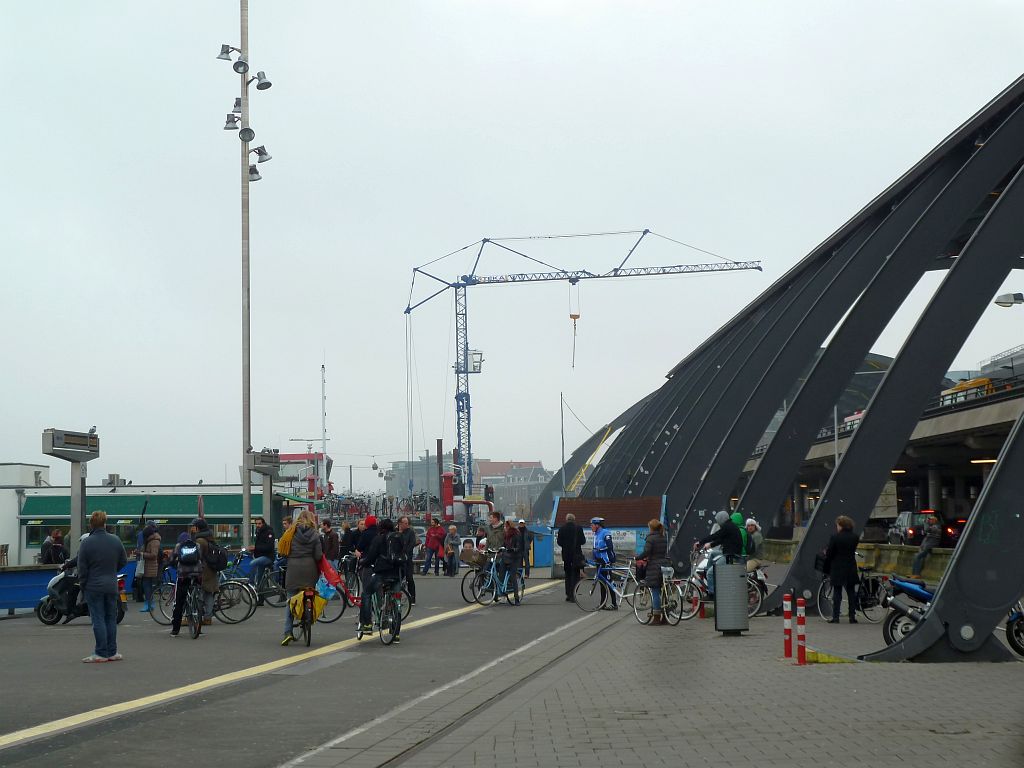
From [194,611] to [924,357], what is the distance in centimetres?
1010

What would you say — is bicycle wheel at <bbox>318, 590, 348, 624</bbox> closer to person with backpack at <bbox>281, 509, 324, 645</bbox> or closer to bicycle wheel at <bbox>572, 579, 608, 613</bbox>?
person with backpack at <bbox>281, 509, 324, 645</bbox>

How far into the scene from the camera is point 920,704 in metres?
8.62

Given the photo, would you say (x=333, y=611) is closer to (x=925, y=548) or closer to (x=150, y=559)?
(x=150, y=559)

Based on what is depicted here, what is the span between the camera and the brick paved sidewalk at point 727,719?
6.89 metres

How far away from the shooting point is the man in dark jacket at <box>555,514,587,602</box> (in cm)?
2106

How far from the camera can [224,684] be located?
35.2 feet

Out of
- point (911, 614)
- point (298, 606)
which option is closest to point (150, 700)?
point (298, 606)

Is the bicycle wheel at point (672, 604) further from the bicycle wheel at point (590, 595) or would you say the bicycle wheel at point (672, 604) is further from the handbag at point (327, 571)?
the handbag at point (327, 571)

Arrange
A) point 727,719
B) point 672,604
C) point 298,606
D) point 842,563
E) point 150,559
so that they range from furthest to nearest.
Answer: point 150,559 → point 672,604 → point 842,563 → point 298,606 → point 727,719

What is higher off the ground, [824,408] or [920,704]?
[824,408]

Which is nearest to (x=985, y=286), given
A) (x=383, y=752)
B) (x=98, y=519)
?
(x=383, y=752)

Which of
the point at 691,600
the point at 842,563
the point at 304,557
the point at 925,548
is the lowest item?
the point at 691,600

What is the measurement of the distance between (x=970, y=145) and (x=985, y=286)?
17.3ft

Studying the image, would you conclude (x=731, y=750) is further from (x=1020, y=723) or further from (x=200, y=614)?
(x=200, y=614)
